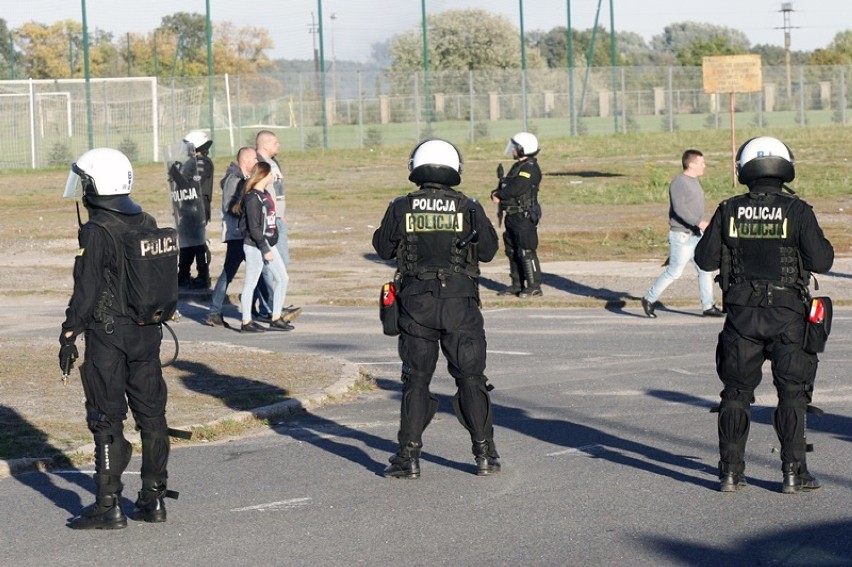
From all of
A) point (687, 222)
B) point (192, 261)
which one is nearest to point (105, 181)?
point (687, 222)

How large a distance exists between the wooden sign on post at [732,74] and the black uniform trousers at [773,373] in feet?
92.4

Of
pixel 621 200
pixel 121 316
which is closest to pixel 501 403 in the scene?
pixel 121 316

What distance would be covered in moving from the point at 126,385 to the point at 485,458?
2159 mm

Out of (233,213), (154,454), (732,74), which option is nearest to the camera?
(154,454)

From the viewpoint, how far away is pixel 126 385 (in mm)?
7117

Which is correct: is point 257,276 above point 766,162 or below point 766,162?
below

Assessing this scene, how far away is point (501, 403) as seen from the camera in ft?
35.6

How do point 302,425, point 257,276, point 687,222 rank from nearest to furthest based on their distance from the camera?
point 302,425 < point 257,276 < point 687,222

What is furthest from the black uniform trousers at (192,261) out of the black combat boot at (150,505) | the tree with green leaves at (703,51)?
the tree with green leaves at (703,51)

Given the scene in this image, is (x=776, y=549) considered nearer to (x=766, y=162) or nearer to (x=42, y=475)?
(x=766, y=162)

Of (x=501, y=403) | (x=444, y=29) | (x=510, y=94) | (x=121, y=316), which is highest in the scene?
(x=444, y=29)

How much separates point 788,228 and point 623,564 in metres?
2.21

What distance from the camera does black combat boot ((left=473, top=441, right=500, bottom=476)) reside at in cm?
815

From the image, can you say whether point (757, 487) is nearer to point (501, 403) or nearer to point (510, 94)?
point (501, 403)
